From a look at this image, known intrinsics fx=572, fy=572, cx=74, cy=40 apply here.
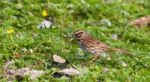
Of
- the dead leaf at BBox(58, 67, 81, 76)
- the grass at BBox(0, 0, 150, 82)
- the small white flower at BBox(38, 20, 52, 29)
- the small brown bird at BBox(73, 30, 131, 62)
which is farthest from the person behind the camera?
the small white flower at BBox(38, 20, 52, 29)

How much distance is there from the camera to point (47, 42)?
8.46m

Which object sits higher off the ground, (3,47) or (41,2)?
(41,2)

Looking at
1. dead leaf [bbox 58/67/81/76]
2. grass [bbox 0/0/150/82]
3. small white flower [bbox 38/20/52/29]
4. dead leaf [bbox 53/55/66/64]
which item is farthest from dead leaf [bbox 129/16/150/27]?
dead leaf [bbox 58/67/81/76]

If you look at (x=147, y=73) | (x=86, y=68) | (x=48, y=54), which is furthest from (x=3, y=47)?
(x=147, y=73)

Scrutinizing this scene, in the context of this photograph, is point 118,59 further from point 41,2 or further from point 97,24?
point 41,2

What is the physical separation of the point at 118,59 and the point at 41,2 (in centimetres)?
263

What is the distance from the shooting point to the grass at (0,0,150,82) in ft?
25.4

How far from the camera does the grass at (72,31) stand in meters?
7.75

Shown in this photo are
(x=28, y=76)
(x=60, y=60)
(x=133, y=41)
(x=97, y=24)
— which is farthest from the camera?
(x=97, y=24)

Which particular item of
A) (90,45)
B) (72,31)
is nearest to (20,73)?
(90,45)

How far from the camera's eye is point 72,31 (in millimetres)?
9172

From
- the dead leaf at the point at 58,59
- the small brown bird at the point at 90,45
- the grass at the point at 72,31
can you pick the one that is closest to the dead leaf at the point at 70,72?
the grass at the point at 72,31

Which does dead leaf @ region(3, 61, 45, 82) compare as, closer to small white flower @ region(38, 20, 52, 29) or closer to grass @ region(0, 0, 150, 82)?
grass @ region(0, 0, 150, 82)

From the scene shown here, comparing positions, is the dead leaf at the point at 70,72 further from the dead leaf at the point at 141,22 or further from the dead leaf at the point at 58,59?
the dead leaf at the point at 141,22
